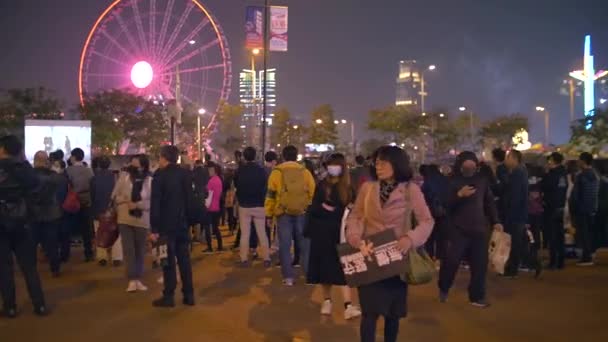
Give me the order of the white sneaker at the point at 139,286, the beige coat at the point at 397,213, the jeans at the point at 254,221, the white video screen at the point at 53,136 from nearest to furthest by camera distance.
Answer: the beige coat at the point at 397,213 → the white sneaker at the point at 139,286 → the jeans at the point at 254,221 → the white video screen at the point at 53,136

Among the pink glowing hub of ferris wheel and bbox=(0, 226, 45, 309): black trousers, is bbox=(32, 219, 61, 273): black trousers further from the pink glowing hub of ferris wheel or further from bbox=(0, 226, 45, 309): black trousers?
the pink glowing hub of ferris wheel

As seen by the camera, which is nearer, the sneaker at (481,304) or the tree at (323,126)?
the sneaker at (481,304)

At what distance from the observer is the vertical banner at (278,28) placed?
61.6ft

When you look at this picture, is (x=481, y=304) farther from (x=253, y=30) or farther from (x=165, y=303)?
(x=253, y=30)

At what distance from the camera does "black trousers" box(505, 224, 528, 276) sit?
9.23 metres

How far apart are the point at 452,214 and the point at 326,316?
182 cm

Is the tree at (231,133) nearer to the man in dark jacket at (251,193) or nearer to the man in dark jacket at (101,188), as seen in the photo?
the man in dark jacket at (101,188)

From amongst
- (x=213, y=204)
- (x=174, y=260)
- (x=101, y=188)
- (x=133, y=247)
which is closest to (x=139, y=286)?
(x=133, y=247)

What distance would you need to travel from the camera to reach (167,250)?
742 cm

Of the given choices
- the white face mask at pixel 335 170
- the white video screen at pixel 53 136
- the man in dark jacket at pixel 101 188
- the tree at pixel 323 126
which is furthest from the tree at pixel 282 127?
the white face mask at pixel 335 170

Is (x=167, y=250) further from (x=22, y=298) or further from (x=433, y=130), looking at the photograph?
(x=433, y=130)

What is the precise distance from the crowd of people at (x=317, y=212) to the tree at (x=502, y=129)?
137 feet

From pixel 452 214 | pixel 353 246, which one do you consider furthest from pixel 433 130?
pixel 353 246

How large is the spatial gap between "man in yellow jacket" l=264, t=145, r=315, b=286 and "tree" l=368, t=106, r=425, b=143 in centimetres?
4158
